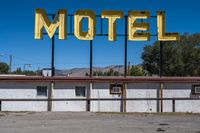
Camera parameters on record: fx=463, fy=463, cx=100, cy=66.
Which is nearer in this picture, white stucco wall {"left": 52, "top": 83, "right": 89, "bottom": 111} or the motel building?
the motel building

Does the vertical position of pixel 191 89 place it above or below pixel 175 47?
below

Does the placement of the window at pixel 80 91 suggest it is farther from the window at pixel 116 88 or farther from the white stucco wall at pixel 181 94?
the white stucco wall at pixel 181 94

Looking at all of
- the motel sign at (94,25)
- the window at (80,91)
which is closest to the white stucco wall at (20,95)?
the window at (80,91)

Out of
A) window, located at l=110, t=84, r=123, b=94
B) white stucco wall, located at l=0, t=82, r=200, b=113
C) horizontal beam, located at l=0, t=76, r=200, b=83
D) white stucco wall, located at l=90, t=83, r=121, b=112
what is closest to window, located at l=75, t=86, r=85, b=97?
white stucco wall, located at l=0, t=82, r=200, b=113

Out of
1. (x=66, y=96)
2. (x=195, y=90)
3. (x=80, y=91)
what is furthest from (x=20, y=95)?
(x=195, y=90)

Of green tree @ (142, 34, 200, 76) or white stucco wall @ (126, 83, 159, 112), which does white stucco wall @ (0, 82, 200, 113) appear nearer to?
white stucco wall @ (126, 83, 159, 112)

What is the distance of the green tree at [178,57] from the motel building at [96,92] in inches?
1808

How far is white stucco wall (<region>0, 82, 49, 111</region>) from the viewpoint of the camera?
3166 cm

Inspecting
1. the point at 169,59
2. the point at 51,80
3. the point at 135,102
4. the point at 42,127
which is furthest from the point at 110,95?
the point at 169,59

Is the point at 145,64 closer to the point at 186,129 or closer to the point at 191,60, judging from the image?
the point at 191,60

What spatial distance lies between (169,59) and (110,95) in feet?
165

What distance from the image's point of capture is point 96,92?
1284 inches

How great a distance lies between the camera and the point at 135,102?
32.9 metres

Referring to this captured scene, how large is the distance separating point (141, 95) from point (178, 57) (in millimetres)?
49106
